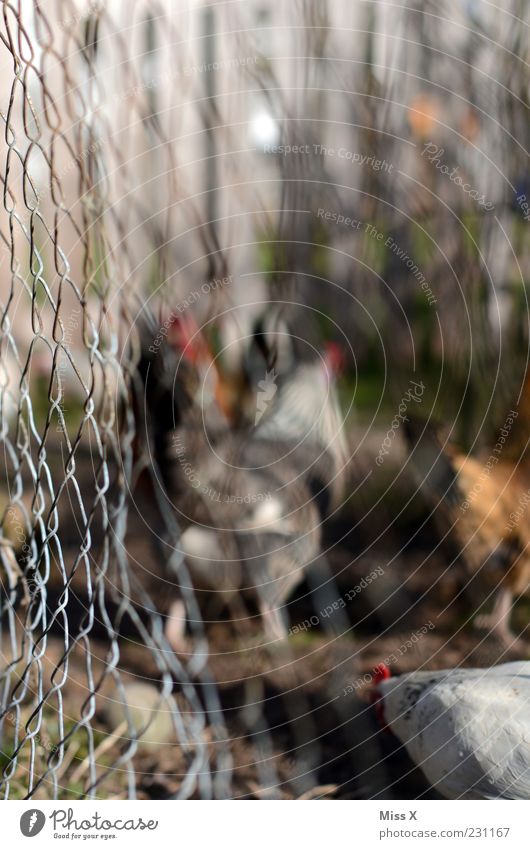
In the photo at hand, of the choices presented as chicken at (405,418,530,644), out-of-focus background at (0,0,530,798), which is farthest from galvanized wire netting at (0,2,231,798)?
chicken at (405,418,530,644)

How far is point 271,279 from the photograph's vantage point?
73cm

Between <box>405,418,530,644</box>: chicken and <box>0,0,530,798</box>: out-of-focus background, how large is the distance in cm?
2

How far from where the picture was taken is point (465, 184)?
2.19 ft

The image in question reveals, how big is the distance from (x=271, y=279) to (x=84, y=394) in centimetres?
22

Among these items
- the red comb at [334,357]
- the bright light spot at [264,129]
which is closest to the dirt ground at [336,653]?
the red comb at [334,357]

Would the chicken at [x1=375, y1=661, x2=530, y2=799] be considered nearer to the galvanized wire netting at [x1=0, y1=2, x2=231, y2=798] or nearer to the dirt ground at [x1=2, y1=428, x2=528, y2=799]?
the dirt ground at [x1=2, y1=428, x2=528, y2=799]

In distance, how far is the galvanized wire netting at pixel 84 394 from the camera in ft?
1.84

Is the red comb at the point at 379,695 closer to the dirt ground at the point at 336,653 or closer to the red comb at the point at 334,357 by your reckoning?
the dirt ground at the point at 336,653

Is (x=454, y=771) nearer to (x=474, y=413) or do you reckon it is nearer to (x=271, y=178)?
(x=474, y=413)

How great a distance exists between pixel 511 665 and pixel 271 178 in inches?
19.2

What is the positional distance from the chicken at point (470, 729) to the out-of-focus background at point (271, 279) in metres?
0.03

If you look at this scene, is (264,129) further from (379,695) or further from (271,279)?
(379,695)

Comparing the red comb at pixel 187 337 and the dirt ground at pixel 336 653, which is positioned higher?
the red comb at pixel 187 337

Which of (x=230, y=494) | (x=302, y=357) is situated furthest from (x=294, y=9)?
(x=230, y=494)
